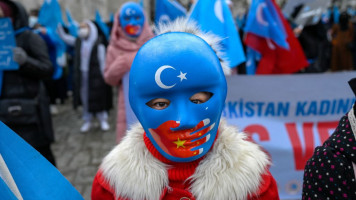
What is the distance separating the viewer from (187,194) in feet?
4.47

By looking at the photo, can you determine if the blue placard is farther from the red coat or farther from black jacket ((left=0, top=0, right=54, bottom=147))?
the red coat

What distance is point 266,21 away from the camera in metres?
3.86

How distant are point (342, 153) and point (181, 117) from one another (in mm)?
628

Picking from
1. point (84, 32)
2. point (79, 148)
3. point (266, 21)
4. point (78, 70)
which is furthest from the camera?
point (78, 70)

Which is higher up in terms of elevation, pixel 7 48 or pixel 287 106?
pixel 7 48

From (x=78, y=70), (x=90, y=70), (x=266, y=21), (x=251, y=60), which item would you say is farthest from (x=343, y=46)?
(x=78, y=70)

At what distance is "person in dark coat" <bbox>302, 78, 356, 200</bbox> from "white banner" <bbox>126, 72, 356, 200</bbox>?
1.69 meters

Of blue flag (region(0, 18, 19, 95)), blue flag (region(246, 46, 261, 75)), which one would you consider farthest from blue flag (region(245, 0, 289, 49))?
blue flag (region(0, 18, 19, 95))

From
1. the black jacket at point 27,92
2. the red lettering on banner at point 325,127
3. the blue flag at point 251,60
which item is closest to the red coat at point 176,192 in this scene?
the black jacket at point 27,92

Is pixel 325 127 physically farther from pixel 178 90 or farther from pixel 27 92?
pixel 27 92

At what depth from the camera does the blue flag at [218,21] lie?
9.44 feet

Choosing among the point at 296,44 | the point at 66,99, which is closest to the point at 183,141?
Answer: the point at 296,44

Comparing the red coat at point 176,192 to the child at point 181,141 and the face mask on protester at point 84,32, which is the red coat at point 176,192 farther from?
the face mask on protester at point 84,32

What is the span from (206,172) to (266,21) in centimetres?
292
